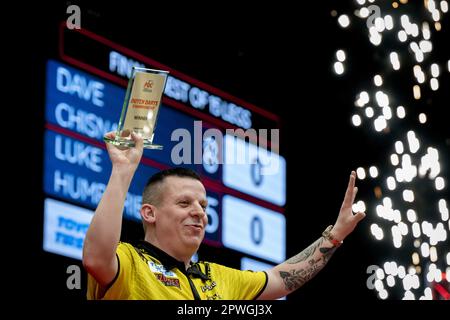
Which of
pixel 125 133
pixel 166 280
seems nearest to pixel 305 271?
pixel 166 280

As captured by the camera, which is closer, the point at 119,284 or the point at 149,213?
the point at 119,284

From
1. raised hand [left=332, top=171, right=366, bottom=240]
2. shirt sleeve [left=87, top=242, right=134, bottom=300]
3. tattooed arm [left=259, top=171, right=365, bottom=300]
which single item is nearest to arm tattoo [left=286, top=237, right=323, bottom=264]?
tattooed arm [left=259, top=171, right=365, bottom=300]

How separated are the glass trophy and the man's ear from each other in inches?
18.6

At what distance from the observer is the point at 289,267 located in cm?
479

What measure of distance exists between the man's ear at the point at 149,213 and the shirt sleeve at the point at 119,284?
12.5 inches

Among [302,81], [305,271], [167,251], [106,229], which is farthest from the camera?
[302,81]

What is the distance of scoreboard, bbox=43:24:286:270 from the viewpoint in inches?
248

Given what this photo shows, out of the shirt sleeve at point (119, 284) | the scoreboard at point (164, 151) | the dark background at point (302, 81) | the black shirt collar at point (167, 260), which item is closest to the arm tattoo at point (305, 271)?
the black shirt collar at point (167, 260)

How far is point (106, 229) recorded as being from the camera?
157 inches

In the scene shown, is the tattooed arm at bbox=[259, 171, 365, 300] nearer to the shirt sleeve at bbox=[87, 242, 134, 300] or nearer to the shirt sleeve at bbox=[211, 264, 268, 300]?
the shirt sleeve at bbox=[211, 264, 268, 300]

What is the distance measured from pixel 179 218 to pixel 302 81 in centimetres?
409

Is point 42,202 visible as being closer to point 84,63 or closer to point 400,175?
point 84,63

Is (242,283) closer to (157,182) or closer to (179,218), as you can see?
(179,218)
